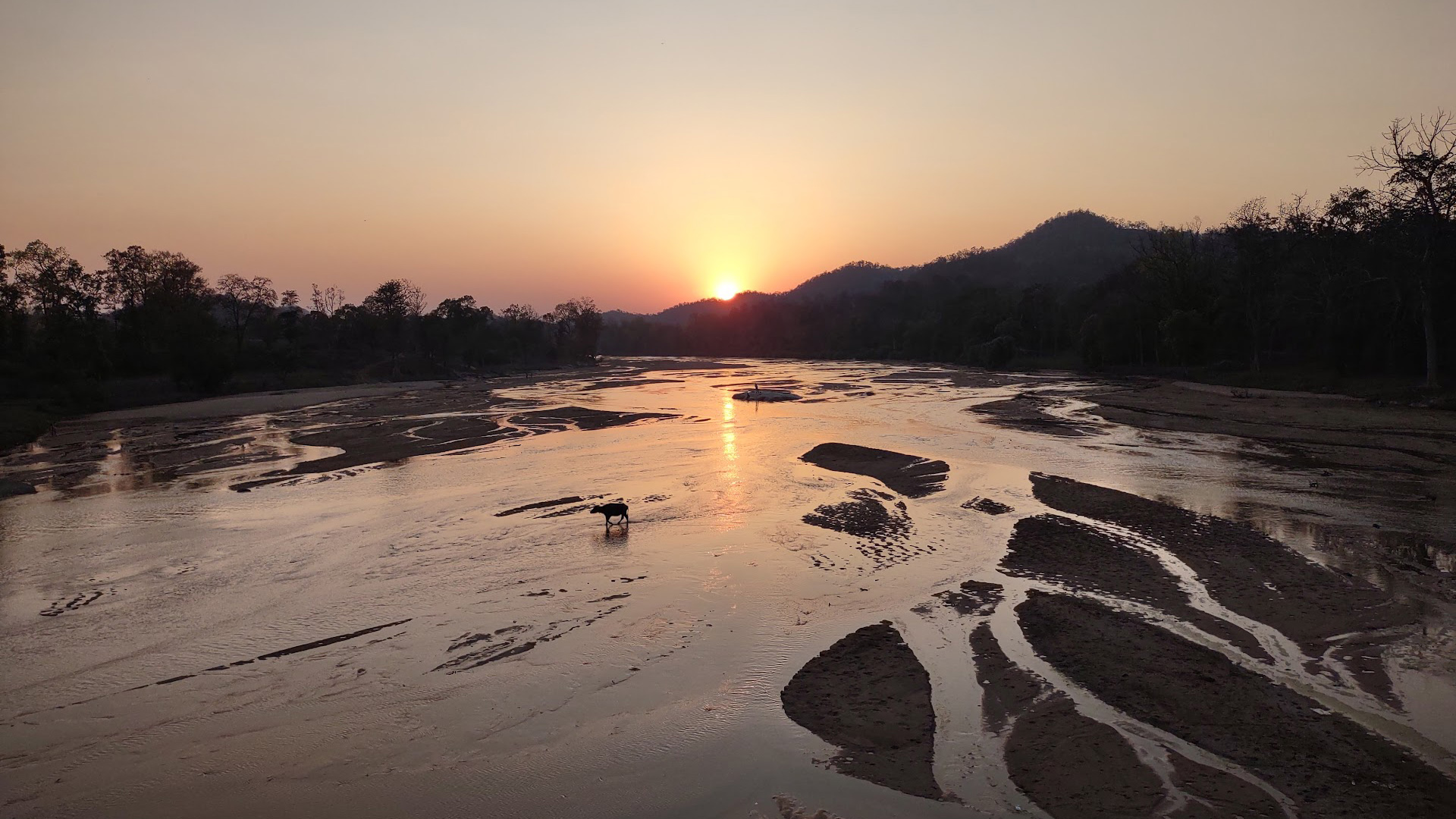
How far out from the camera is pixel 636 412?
1998 inches

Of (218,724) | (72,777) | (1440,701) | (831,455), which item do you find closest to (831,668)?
(1440,701)

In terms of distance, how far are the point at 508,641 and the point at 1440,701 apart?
1180cm

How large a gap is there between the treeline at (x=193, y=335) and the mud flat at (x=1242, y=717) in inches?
2658

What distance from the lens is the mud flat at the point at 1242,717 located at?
661cm

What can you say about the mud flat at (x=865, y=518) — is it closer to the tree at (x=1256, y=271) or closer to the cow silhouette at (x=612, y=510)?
the cow silhouette at (x=612, y=510)

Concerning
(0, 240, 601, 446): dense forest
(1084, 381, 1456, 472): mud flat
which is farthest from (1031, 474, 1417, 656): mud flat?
(0, 240, 601, 446): dense forest

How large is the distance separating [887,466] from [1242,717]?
1897 cm

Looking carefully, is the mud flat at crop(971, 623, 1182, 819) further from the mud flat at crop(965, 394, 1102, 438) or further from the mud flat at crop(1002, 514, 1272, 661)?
the mud flat at crop(965, 394, 1102, 438)

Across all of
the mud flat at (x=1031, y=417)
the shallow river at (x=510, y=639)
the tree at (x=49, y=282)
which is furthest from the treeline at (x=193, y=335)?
the mud flat at (x=1031, y=417)

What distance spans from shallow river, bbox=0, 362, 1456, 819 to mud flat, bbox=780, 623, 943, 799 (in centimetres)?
17

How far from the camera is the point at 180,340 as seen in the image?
220ft

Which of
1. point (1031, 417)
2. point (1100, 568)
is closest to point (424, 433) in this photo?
point (1031, 417)

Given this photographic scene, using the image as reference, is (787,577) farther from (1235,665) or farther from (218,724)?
(218,724)

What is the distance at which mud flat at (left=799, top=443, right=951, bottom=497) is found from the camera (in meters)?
23.5
